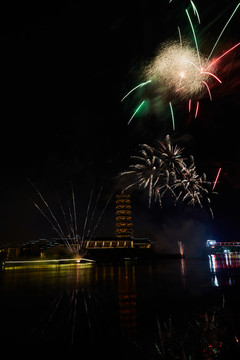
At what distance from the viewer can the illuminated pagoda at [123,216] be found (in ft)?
289

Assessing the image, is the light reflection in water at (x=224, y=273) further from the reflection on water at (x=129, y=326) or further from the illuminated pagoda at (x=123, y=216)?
the illuminated pagoda at (x=123, y=216)

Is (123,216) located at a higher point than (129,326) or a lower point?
higher

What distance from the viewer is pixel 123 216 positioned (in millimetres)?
90250

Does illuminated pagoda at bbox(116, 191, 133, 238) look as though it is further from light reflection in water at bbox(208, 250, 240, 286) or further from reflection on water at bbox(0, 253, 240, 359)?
reflection on water at bbox(0, 253, 240, 359)

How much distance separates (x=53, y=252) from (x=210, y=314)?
214ft

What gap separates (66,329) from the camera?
523 cm

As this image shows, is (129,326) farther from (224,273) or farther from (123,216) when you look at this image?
(123,216)

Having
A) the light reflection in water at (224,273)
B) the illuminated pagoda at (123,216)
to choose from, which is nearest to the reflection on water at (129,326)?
the light reflection in water at (224,273)

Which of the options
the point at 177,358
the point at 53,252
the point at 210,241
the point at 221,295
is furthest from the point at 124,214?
the point at 210,241

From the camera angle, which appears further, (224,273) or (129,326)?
(224,273)

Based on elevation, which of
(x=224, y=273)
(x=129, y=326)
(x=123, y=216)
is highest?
(x=123, y=216)

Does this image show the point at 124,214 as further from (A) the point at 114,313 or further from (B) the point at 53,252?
(A) the point at 114,313

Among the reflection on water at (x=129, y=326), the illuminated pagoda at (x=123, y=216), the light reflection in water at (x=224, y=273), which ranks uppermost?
the illuminated pagoda at (x=123, y=216)

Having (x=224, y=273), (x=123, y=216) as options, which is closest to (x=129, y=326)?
(x=224, y=273)
